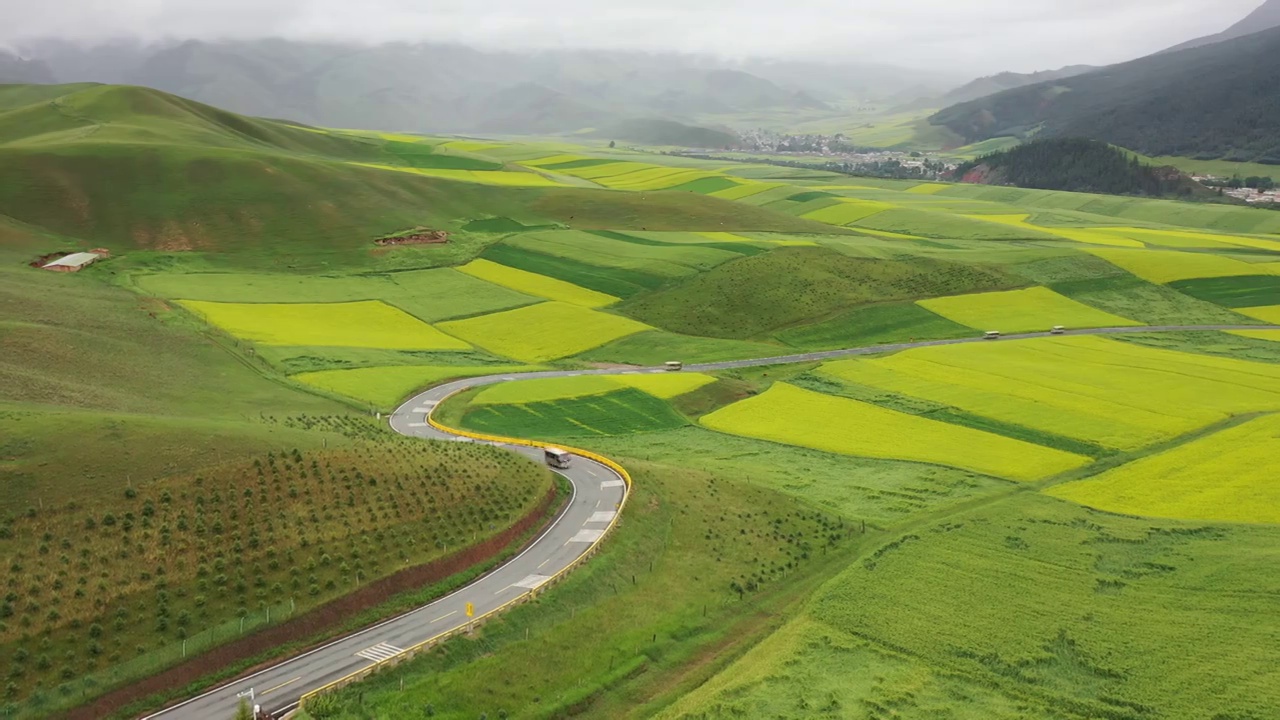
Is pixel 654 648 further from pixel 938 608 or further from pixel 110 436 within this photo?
pixel 110 436

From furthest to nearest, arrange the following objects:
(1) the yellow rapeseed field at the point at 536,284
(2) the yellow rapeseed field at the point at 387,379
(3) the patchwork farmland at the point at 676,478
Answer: (1) the yellow rapeseed field at the point at 536,284 < (2) the yellow rapeseed field at the point at 387,379 < (3) the patchwork farmland at the point at 676,478

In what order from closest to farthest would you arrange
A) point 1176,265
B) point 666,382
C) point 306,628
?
point 306,628 < point 666,382 < point 1176,265

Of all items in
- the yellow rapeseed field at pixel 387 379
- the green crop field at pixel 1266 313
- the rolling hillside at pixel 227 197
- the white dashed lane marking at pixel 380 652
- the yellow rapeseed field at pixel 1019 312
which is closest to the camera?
the white dashed lane marking at pixel 380 652

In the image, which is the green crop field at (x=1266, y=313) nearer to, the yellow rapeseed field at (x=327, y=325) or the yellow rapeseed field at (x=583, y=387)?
the yellow rapeseed field at (x=583, y=387)

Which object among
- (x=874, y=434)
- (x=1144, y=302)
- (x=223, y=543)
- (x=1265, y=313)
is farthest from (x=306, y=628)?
(x=1265, y=313)

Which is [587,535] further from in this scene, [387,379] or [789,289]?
[789,289]

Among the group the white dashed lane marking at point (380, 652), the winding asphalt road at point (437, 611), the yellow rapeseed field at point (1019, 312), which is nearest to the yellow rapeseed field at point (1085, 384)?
the yellow rapeseed field at point (1019, 312)
